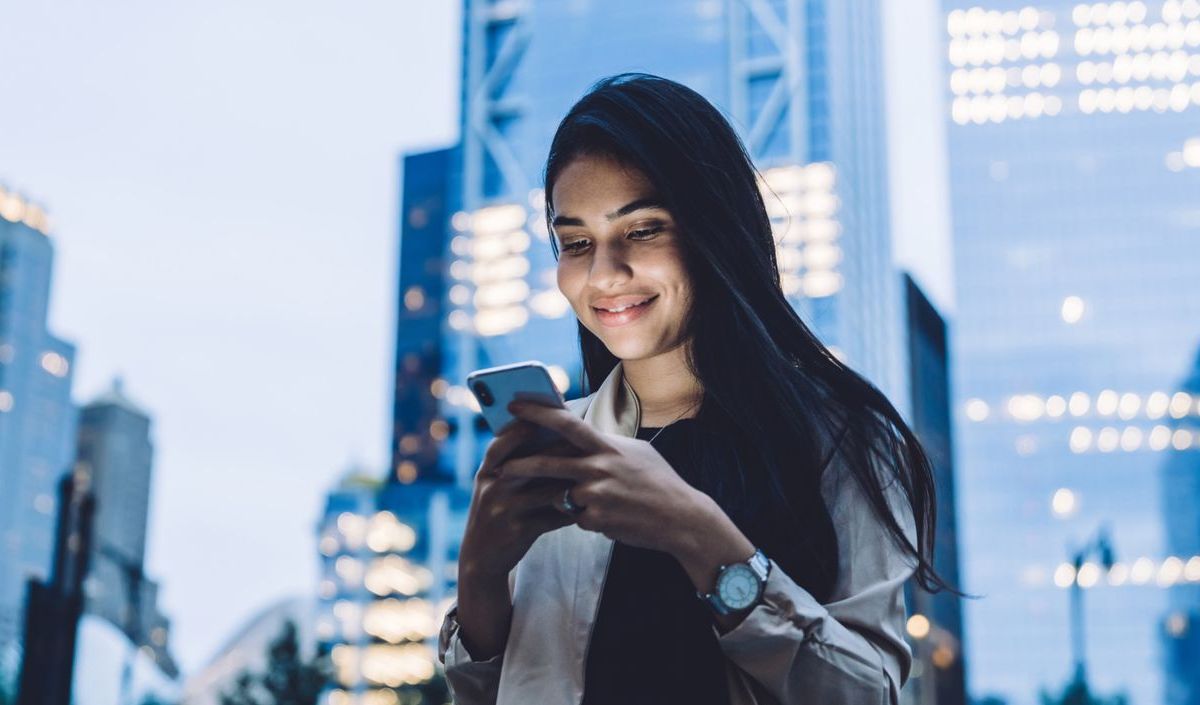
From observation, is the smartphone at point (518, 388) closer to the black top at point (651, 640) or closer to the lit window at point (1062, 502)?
the black top at point (651, 640)

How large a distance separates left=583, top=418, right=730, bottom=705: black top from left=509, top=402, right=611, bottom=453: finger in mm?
355

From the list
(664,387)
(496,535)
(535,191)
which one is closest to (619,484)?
(496,535)

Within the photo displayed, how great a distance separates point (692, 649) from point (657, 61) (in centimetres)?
8050

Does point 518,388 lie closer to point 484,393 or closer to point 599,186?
point 484,393

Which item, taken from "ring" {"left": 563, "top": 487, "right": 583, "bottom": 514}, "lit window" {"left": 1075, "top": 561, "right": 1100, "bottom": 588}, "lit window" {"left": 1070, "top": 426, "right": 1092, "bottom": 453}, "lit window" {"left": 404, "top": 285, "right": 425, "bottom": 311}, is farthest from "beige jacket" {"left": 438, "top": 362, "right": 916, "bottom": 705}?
"lit window" {"left": 404, "top": 285, "right": 425, "bottom": 311}

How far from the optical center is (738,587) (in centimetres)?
146

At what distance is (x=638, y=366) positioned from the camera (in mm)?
1874

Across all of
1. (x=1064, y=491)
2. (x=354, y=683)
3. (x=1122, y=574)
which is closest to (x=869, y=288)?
(x=1064, y=491)

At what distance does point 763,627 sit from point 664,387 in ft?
1.62

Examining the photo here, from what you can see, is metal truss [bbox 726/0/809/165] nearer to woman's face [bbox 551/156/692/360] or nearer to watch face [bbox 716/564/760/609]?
woman's face [bbox 551/156/692/360]

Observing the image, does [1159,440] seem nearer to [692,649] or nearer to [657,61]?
[657,61]

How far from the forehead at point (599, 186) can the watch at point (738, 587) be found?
0.49 m

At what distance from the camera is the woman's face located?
67.4 inches

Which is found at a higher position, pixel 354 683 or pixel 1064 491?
pixel 1064 491
